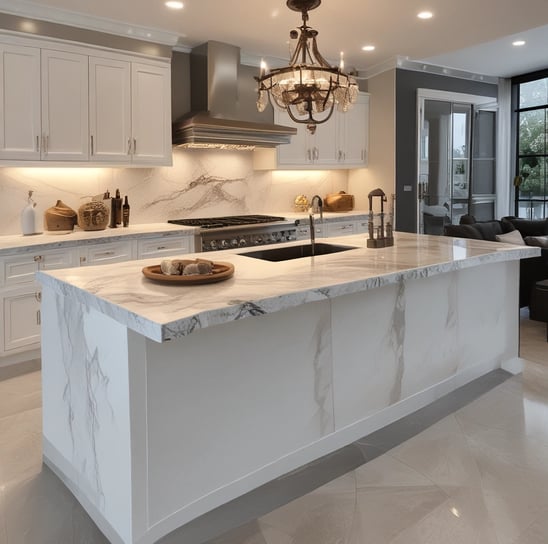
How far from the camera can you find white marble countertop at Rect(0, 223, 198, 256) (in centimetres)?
386

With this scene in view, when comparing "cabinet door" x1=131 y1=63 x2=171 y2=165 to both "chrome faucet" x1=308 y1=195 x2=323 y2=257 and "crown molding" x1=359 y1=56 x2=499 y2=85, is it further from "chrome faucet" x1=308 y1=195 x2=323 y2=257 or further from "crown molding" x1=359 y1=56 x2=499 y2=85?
"crown molding" x1=359 y1=56 x2=499 y2=85

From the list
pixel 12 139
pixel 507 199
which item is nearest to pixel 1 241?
pixel 12 139

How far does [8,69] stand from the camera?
3965 mm

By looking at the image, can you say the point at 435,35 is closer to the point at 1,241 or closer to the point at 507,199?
the point at 507,199

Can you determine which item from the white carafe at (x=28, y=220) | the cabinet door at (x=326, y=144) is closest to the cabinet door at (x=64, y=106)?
the white carafe at (x=28, y=220)

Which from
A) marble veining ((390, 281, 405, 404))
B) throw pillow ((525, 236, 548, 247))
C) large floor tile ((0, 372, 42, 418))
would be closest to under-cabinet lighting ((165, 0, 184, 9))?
marble veining ((390, 281, 405, 404))

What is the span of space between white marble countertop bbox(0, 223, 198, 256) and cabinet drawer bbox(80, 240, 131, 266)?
0.16 feet

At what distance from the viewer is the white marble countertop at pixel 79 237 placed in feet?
12.7

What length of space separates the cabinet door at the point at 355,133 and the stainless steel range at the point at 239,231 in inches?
62.9

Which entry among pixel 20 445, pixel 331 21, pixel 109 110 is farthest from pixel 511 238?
pixel 20 445

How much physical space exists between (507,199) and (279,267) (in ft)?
21.6

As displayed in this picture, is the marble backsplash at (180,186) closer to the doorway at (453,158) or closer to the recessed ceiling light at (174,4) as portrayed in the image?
the doorway at (453,158)

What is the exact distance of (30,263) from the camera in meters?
3.90

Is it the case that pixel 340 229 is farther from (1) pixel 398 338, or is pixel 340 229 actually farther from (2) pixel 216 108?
(1) pixel 398 338
